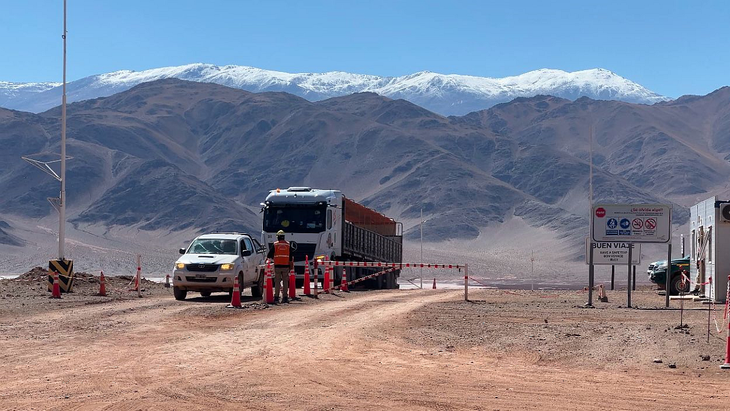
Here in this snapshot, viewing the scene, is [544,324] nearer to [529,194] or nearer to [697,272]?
[697,272]

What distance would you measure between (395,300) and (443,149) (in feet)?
476

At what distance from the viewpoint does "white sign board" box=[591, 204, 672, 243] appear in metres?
28.3

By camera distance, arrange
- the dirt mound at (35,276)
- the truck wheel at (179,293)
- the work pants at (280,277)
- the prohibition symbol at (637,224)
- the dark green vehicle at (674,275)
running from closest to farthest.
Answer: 1. the work pants at (280,277)
2. the prohibition symbol at (637,224)
3. the truck wheel at (179,293)
4. the dark green vehicle at (674,275)
5. the dirt mound at (35,276)

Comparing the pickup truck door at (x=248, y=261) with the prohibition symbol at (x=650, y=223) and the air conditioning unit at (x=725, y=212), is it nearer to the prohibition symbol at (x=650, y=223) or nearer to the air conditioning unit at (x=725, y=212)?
the prohibition symbol at (x=650, y=223)

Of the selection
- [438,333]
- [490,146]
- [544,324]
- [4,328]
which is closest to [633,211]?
[544,324]

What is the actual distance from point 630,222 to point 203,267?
11.5m

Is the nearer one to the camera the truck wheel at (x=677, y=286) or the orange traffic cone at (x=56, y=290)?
the orange traffic cone at (x=56, y=290)

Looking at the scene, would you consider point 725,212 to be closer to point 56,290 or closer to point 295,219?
point 295,219

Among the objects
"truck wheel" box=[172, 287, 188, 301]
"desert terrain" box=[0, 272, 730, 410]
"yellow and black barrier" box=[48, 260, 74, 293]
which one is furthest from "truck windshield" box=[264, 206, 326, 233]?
"desert terrain" box=[0, 272, 730, 410]

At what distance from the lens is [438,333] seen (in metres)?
18.5

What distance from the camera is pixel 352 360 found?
1435 cm

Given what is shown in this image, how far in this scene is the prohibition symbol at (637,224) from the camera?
28422 mm

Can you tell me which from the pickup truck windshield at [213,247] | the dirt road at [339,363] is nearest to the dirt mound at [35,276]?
the pickup truck windshield at [213,247]

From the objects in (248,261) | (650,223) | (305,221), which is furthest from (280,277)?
(305,221)
